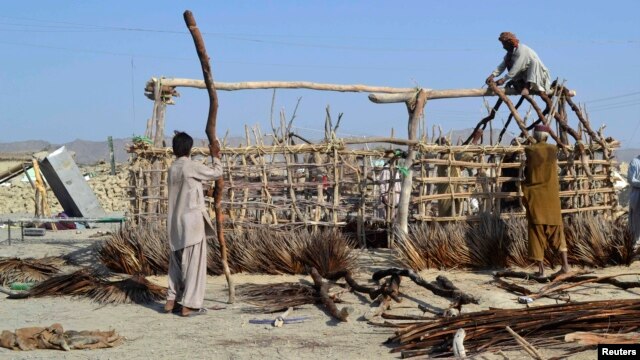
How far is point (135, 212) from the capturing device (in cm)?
1116

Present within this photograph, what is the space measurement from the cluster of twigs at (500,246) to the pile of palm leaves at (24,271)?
4447 millimetres

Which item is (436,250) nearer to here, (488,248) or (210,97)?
(488,248)

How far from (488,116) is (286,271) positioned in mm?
4434

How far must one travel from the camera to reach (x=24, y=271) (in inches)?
374

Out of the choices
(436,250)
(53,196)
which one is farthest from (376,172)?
(53,196)

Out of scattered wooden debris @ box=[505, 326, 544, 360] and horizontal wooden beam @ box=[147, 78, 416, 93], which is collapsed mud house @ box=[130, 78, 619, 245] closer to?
horizontal wooden beam @ box=[147, 78, 416, 93]

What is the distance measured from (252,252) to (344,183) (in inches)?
80.6

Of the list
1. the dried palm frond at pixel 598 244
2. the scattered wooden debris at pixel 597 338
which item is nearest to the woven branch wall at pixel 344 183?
the dried palm frond at pixel 598 244

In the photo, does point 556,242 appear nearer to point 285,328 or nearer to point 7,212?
point 285,328

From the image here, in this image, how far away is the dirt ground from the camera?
578cm

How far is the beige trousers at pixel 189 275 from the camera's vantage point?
7.22m

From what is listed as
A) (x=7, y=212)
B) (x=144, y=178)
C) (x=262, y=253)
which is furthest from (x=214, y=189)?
(x=7, y=212)

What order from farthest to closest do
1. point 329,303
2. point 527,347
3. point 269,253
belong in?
point 269,253, point 329,303, point 527,347

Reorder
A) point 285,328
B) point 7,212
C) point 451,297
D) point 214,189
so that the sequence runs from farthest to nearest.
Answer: point 7,212
point 214,189
point 451,297
point 285,328
